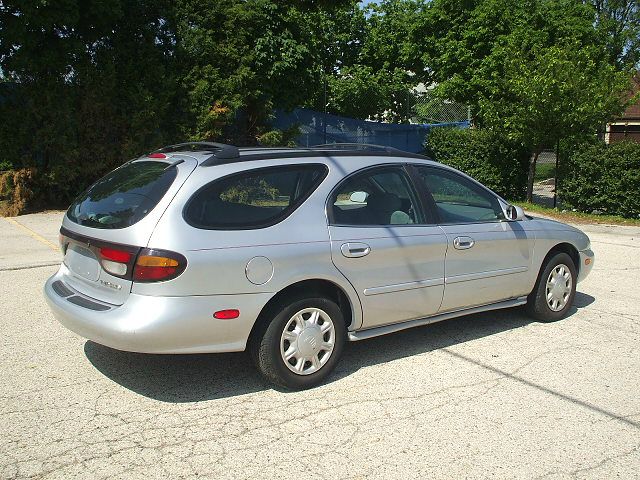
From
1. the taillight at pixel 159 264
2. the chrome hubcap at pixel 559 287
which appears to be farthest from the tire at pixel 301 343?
the chrome hubcap at pixel 559 287

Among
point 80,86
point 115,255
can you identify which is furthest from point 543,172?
point 115,255

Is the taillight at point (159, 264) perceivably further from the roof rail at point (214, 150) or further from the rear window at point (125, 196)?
the roof rail at point (214, 150)

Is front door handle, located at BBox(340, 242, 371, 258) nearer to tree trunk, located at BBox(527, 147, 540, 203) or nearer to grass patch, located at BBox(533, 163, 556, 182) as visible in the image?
tree trunk, located at BBox(527, 147, 540, 203)

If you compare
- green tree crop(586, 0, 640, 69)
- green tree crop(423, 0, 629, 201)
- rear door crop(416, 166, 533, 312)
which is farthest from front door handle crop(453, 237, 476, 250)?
green tree crop(586, 0, 640, 69)

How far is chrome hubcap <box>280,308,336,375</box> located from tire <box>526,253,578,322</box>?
2.45m

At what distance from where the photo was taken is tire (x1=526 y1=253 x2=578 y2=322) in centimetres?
596

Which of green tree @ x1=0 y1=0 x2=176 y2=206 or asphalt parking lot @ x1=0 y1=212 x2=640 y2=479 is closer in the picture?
asphalt parking lot @ x1=0 y1=212 x2=640 y2=479

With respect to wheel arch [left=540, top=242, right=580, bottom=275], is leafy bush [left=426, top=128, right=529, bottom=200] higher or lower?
higher

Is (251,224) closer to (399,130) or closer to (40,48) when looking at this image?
(40,48)

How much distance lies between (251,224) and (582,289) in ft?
16.4

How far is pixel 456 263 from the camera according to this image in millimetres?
5168

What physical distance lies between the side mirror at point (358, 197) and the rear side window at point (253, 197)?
0.32 meters

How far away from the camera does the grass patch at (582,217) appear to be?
565 inches

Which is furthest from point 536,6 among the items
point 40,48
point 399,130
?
point 40,48
